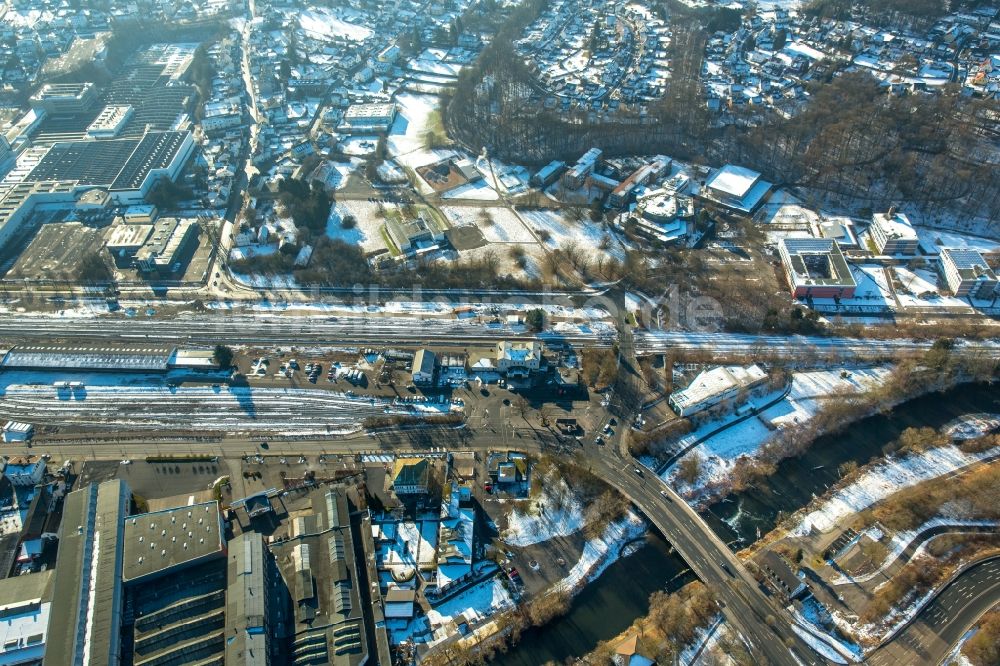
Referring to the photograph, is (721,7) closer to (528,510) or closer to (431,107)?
(431,107)

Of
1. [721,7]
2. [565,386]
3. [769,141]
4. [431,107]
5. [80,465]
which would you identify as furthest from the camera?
[721,7]

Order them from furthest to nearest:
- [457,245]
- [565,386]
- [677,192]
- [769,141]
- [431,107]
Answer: [431,107]
[769,141]
[677,192]
[457,245]
[565,386]

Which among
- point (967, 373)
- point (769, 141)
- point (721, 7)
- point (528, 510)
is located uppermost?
point (721, 7)

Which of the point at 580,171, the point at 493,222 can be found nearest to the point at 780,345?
the point at 493,222

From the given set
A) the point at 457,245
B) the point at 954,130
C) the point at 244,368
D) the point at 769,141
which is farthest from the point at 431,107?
the point at 954,130

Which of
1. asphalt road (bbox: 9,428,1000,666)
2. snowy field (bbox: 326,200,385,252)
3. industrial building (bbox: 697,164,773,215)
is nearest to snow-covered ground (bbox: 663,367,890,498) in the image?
asphalt road (bbox: 9,428,1000,666)

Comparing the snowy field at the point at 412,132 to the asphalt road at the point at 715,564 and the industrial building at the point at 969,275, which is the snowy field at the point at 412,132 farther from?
the industrial building at the point at 969,275

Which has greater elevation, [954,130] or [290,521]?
[954,130]

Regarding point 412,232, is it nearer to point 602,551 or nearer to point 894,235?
point 602,551
